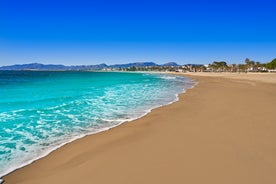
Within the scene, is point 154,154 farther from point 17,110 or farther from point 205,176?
point 17,110

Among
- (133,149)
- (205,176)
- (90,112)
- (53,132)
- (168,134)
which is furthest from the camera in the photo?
(90,112)

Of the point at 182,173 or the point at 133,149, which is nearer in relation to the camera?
the point at 182,173

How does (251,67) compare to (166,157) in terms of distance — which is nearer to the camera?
(166,157)

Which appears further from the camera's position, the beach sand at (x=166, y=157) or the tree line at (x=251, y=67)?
the tree line at (x=251, y=67)

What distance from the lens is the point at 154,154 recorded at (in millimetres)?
6629

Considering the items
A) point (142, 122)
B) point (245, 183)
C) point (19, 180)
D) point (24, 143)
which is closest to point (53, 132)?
point (24, 143)

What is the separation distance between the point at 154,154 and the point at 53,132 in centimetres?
465

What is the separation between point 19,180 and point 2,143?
357 cm

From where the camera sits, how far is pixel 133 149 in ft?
23.6

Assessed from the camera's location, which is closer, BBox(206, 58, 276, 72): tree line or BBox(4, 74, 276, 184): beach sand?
BBox(4, 74, 276, 184): beach sand

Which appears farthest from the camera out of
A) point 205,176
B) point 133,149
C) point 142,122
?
point 142,122

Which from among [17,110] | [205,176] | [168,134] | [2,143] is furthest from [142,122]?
[17,110]

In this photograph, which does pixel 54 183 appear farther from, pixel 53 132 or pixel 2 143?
pixel 53 132

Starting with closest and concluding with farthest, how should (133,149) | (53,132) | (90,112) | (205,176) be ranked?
(205,176), (133,149), (53,132), (90,112)
